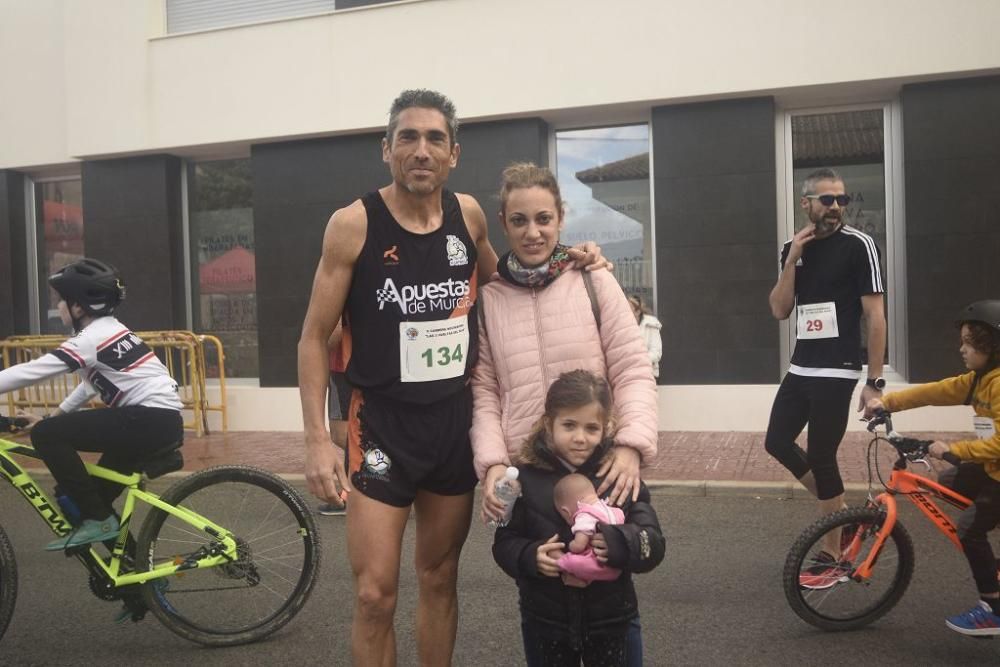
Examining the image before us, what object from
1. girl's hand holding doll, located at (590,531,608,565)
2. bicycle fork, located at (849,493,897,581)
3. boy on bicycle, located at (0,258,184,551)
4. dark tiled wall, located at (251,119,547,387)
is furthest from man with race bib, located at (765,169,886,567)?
dark tiled wall, located at (251,119,547,387)

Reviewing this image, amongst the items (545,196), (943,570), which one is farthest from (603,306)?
(943,570)

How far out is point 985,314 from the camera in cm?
402

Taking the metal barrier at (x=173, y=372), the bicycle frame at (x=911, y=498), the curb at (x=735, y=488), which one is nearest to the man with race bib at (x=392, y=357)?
the bicycle frame at (x=911, y=498)

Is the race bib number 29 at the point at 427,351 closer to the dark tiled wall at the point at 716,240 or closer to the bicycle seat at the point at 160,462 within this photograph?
the bicycle seat at the point at 160,462

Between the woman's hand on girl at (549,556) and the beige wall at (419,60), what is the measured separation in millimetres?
9163

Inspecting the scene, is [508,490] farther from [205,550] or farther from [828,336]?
[828,336]

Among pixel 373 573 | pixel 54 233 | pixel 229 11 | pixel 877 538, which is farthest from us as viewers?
pixel 54 233

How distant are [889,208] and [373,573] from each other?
31.5 feet

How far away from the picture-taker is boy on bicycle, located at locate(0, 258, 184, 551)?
14.3ft

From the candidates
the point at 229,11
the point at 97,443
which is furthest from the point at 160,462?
the point at 229,11

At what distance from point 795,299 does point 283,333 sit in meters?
8.73

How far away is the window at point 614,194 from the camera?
1171 centimetres

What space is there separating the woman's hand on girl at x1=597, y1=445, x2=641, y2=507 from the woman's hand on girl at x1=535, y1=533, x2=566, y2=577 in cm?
19

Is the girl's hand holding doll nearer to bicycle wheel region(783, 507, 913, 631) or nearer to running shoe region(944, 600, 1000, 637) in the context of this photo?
bicycle wheel region(783, 507, 913, 631)
